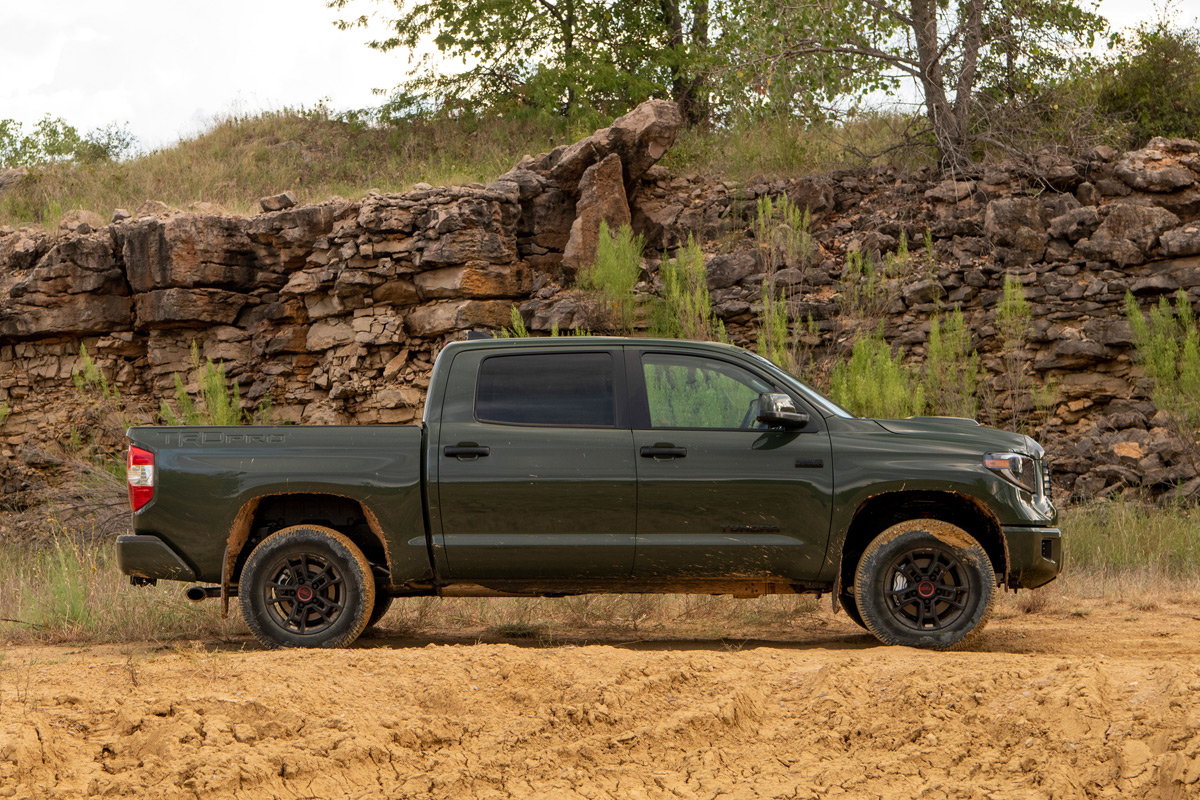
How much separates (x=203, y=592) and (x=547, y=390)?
2.52 meters

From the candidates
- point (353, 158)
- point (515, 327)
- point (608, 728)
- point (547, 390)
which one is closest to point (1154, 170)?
point (515, 327)

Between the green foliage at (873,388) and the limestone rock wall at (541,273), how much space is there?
249cm

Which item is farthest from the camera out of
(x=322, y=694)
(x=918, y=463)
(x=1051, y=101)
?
(x=1051, y=101)

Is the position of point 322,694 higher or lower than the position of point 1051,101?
lower

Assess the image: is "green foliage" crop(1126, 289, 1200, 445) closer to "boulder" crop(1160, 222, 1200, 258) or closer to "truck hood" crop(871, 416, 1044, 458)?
"boulder" crop(1160, 222, 1200, 258)

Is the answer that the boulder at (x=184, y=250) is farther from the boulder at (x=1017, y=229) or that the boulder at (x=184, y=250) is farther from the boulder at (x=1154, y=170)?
the boulder at (x=1154, y=170)

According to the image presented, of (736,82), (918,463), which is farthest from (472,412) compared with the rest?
(736,82)

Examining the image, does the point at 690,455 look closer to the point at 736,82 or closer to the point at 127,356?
the point at 736,82

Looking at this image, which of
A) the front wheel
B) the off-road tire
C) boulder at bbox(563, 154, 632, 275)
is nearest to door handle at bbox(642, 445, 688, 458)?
the front wheel

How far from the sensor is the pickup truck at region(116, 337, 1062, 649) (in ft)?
20.9

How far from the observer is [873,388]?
12.4m

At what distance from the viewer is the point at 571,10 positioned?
24.3 meters

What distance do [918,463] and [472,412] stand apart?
275cm

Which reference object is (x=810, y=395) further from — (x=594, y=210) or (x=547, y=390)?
(x=594, y=210)
